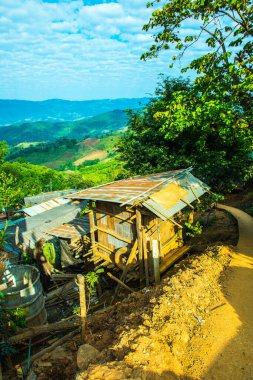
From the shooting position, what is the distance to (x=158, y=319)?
514cm

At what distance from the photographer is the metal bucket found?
24.8 feet

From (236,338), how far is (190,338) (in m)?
0.93

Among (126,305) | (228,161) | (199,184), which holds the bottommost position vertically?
(126,305)

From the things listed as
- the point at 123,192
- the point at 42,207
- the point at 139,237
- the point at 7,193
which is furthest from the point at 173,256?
the point at 42,207

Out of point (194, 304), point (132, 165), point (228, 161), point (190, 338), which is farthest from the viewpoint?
point (132, 165)

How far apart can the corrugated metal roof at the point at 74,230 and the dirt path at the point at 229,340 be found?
813cm

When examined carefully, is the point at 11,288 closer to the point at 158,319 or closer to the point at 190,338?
the point at 158,319

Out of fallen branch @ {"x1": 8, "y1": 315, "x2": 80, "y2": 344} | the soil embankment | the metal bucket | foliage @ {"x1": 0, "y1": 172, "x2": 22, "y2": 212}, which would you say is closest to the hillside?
foliage @ {"x1": 0, "y1": 172, "x2": 22, "y2": 212}

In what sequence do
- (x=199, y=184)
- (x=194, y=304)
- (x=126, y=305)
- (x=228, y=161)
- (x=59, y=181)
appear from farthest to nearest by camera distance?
(x=59, y=181) < (x=228, y=161) < (x=199, y=184) < (x=126, y=305) < (x=194, y=304)

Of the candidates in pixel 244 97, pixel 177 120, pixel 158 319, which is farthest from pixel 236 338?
pixel 244 97

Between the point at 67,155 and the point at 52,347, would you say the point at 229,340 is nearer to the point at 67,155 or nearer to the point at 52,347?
the point at 52,347

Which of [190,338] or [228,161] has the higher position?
[228,161]

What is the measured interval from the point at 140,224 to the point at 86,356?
16.5ft

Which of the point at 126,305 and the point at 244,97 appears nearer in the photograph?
the point at 126,305
